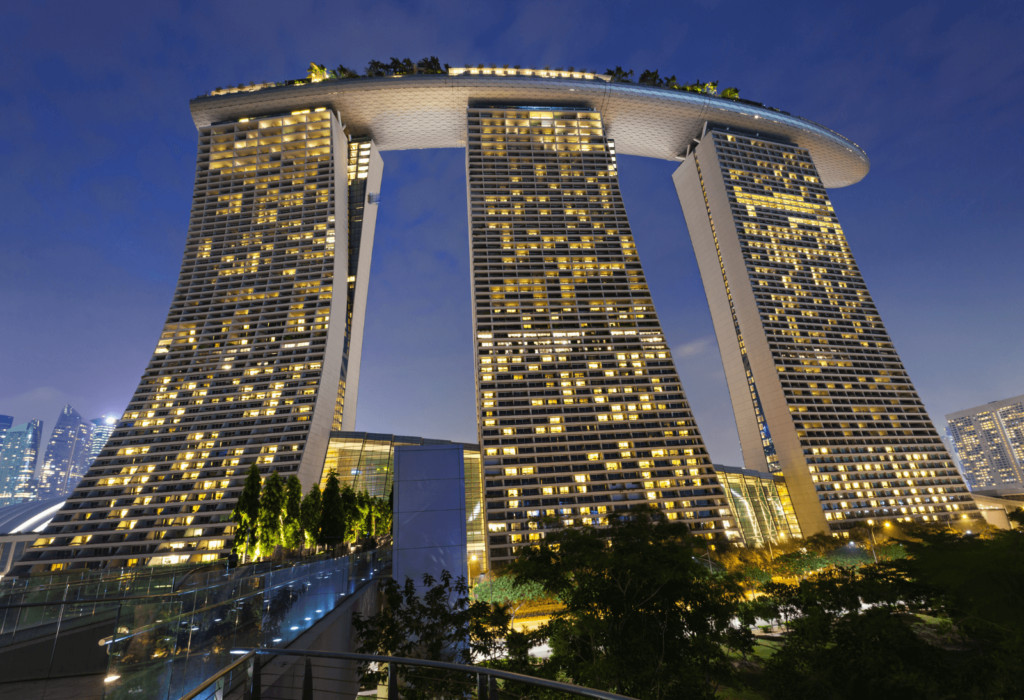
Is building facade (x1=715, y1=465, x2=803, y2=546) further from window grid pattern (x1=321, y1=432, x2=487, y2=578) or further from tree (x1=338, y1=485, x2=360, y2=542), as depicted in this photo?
tree (x1=338, y1=485, x2=360, y2=542)

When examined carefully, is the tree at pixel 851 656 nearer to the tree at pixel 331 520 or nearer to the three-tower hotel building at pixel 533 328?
the tree at pixel 331 520

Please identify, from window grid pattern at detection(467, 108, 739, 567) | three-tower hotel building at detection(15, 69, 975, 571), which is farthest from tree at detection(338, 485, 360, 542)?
window grid pattern at detection(467, 108, 739, 567)

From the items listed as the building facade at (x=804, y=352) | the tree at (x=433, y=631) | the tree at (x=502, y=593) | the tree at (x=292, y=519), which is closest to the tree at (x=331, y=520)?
the tree at (x=292, y=519)

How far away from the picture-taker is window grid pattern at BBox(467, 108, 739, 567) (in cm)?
8019

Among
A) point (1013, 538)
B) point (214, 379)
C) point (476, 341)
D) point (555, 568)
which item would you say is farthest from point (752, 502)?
point (214, 379)

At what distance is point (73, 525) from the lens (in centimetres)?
6812

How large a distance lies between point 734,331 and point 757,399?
1635 cm

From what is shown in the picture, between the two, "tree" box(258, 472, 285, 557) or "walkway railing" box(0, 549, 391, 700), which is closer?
"walkway railing" box(0, 549, 391, 700)

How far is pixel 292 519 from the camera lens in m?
55.2

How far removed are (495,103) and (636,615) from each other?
118 meters

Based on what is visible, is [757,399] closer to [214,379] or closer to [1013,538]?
[1013,538]

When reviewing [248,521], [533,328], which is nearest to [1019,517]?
[248,521]

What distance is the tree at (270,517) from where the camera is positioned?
51.0 meters

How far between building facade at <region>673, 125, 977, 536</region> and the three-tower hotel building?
0.49m
